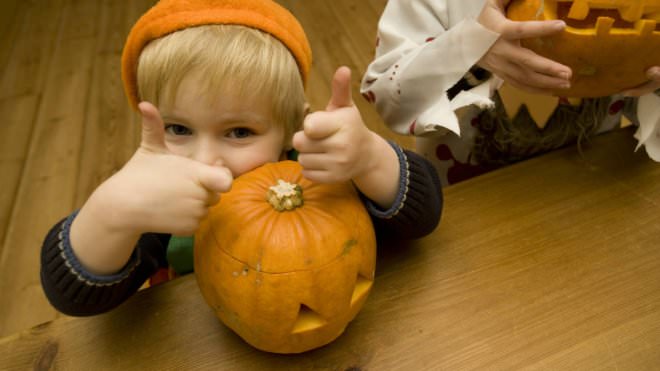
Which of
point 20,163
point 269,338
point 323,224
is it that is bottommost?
point 20,163

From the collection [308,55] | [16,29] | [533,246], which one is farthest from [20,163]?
[533,246]

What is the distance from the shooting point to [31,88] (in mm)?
2139

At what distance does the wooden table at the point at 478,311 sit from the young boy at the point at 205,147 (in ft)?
0.16

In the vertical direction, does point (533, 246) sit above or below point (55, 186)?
above

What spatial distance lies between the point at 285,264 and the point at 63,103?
6.21 feet

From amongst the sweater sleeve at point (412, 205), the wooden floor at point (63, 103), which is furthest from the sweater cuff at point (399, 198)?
the wooden floor at point (63, 103)

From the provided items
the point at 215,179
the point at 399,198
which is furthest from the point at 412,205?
the point at 215,179

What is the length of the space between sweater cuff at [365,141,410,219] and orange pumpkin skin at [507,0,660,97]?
→ 25 centimetres

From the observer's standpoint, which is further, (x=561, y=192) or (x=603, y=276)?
(x=561, y=192)

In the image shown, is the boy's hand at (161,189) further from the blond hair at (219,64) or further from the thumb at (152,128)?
the blond hair at (219,64)

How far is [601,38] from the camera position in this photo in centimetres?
63

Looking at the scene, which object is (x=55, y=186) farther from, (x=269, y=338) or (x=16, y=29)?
(x=269, y=338)

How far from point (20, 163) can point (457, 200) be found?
5.41 feet

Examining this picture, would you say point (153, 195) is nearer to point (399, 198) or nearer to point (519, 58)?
point (399, 198)
